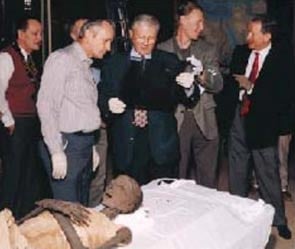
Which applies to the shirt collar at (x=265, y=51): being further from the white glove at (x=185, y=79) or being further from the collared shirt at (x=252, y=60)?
the white glove at (x=185, y=79)

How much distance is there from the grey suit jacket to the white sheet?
36.8 inches

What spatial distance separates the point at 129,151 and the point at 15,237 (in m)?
1.78

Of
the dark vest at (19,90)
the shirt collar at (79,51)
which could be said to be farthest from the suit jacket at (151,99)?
the dark vest at (19,90)

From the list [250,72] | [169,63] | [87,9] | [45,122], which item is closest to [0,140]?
[45,122]

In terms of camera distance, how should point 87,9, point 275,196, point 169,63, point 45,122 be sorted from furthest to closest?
point 87,9
point 275,196
point 169,63
point 45,122

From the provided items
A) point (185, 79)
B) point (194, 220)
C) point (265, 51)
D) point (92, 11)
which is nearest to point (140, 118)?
point (185, 79)

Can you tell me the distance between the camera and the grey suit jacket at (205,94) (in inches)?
173

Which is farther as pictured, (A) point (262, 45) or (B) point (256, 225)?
(A) point (262, 45)

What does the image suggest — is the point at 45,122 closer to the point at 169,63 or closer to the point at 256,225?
the point at 169,63

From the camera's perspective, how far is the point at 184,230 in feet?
10.00

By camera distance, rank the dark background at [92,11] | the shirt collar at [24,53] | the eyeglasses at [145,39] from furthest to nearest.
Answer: the dark background at [92,11] < the shirt collar at [24,53] < the eyeglasses at [145,39]

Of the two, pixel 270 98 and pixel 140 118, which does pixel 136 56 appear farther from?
pixel 270 98

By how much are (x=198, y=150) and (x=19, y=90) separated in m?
1.29

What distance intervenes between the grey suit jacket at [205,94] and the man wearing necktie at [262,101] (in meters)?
0.18
